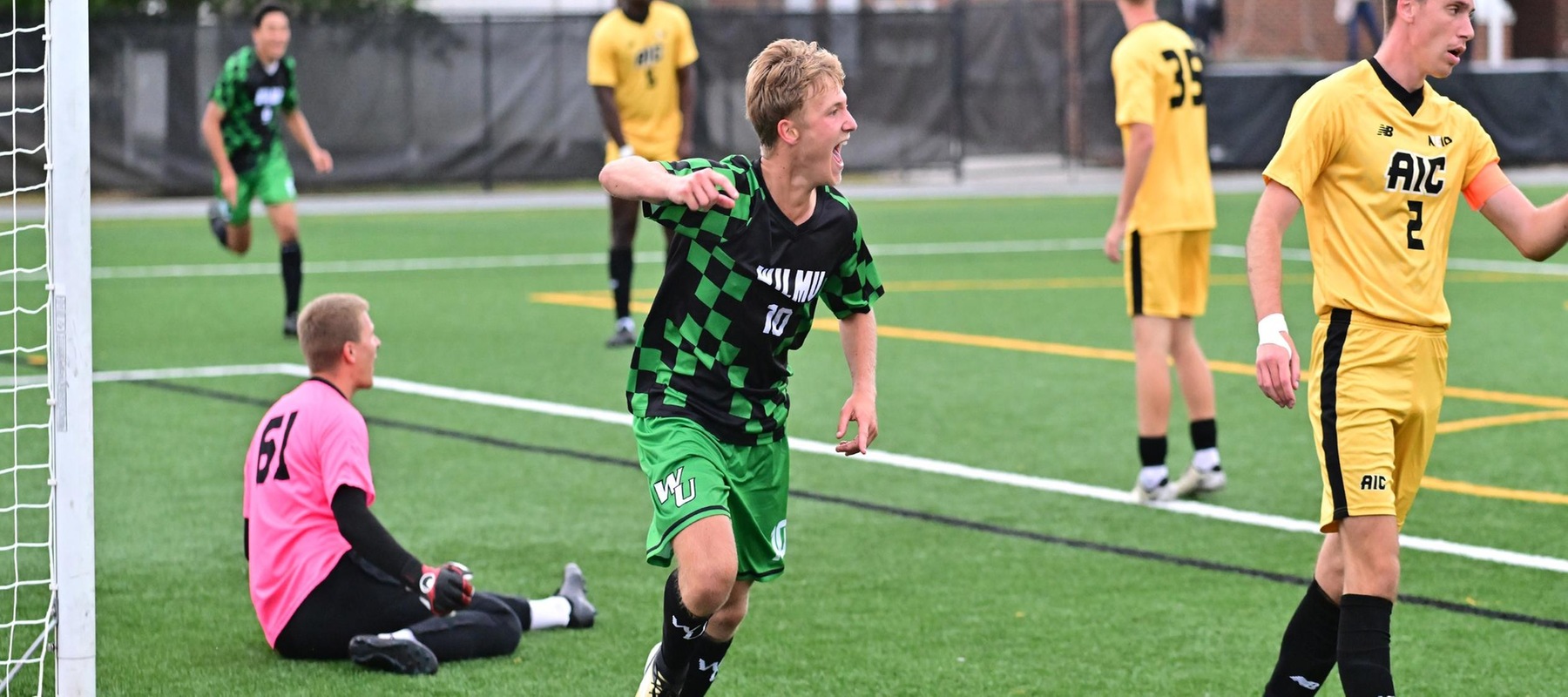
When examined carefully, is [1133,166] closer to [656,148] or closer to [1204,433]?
[1204,433]

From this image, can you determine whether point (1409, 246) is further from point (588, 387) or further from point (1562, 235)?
point (588, 387)

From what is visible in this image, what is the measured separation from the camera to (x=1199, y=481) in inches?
316

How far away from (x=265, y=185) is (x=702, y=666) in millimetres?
9233

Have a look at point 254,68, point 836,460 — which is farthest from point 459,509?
point 254,68

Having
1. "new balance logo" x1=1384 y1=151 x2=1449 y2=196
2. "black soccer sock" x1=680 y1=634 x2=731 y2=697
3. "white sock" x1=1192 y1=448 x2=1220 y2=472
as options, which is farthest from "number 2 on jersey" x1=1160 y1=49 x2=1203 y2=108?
"black soccer sock" x1=680 y1=634 x2=731 y2=697

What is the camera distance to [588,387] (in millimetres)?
10977

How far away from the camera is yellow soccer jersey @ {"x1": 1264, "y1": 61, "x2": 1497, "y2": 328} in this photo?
4.57 m

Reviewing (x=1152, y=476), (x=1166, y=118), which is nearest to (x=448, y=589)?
(x=1152, y=476)

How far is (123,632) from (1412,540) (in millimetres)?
4658

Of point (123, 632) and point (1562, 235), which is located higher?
point (1562, 235)

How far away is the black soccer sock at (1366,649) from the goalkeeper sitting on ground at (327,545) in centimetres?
243

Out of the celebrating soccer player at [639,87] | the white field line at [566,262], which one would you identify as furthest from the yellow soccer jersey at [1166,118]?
the white field line at [566,262]

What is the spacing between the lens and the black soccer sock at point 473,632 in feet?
18.3

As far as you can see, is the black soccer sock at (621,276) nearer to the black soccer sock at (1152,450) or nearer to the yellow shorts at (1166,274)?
the yellow shorts at (1166,274)
